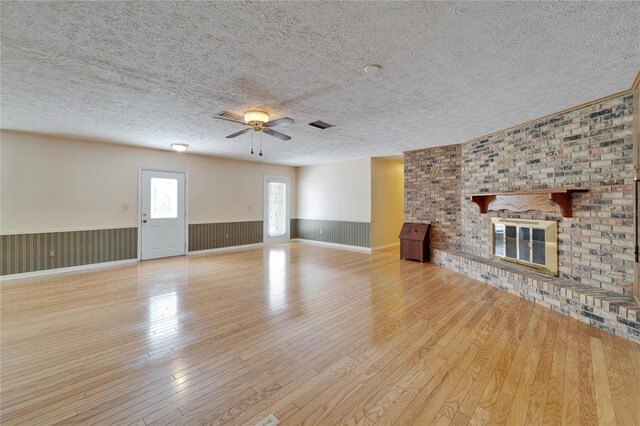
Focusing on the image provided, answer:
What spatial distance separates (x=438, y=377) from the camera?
6.79 feet

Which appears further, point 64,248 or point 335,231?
point 335,231

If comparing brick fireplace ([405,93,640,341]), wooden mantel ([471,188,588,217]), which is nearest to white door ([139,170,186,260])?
brick fireplace ([405,93,640,341])

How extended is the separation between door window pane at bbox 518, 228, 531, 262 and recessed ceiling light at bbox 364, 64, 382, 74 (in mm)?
3325

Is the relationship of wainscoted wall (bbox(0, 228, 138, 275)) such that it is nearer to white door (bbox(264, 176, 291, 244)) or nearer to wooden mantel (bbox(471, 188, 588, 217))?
white door (bbox(264, 176, 291, 244))

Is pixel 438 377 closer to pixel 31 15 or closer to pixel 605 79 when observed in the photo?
pixel 605 79

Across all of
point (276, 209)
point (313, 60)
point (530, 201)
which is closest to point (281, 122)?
point (313, 60)

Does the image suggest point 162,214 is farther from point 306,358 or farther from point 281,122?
point 306,358

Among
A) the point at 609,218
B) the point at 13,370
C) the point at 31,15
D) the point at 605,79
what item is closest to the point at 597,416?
the point at 609,218

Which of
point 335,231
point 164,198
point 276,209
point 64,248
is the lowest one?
point 64,248

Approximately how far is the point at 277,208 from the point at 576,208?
7.09m

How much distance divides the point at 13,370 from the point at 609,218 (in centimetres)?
583

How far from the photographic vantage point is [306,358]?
2.34 m

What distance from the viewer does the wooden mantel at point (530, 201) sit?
11.3 ft

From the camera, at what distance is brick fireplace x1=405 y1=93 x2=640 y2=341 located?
9.77 feet
